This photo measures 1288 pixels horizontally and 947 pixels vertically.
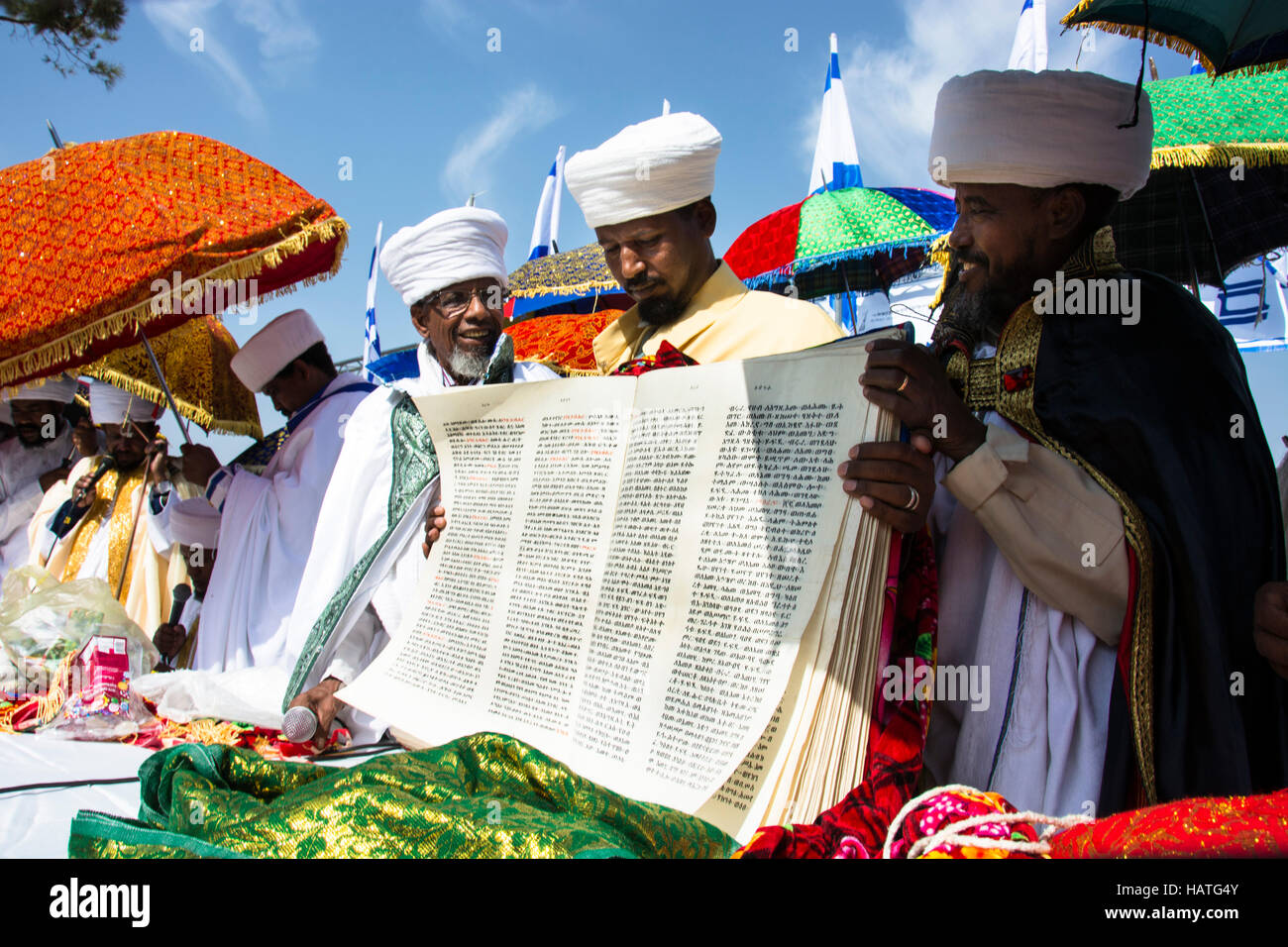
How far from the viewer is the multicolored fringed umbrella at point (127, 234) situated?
2.90m

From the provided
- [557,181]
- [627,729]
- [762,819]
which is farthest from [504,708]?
[557,181]

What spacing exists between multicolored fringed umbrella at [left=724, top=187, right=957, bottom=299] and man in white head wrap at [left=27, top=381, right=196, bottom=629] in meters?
3.64

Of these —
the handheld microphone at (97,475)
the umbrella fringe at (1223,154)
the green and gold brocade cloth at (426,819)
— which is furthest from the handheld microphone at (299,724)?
the handheld microphone at (97,475)

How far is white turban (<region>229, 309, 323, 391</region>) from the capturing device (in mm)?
4070

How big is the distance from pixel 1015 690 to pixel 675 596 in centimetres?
59

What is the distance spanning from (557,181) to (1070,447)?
984 cm

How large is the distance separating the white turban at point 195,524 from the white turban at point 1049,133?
3.92 metres

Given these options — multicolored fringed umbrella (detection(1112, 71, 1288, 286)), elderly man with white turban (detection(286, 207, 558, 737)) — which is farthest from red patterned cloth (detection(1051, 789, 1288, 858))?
multicolored fringed umbrella (detection(1112, 71, 1288, 286))

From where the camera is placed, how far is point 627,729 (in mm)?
1426

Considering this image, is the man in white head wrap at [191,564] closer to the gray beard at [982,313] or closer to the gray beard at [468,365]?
the gray beard at [468,365]

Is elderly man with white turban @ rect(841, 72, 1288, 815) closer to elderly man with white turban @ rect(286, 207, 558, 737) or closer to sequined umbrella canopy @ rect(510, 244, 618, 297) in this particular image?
elderly man with white turban @ rect(286, 207, 558, 737)

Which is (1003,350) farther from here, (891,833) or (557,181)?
(557,181)

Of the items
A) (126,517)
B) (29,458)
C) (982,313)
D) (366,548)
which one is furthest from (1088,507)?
(29,458)

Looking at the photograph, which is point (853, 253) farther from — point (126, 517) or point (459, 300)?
point (126, 517)
